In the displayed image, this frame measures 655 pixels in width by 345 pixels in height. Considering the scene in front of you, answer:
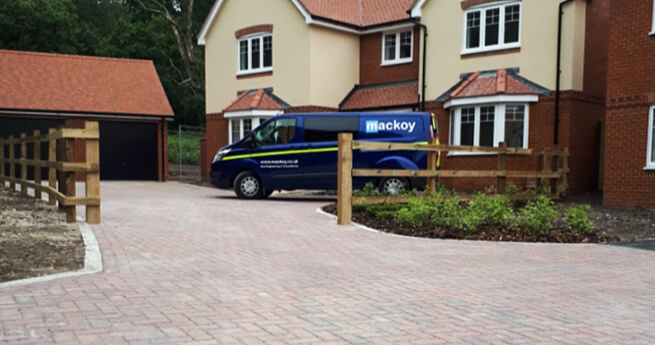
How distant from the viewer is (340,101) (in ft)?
72.2

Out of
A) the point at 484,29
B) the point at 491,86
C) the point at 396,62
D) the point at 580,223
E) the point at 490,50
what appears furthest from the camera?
the point at 396,62

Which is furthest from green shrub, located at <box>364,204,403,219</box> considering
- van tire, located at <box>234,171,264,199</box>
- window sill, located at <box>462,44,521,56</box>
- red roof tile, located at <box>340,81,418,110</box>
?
red roof tile, located at <box>340,81,418,110</box>

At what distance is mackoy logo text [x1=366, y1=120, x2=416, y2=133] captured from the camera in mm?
14406

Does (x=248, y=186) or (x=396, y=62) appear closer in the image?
(x=248, y=186)

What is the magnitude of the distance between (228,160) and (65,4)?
122ft

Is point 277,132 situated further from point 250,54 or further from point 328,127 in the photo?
point 250,54

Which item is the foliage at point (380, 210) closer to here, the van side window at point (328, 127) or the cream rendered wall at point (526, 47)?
the van side window at point (328, 127)

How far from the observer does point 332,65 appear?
2152cm

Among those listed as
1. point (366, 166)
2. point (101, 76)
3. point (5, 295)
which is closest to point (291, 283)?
point (5, 295)

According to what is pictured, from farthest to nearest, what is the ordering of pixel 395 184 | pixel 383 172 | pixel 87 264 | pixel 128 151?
pixel 128 151 < pixel 395 184 < pixel 383 172 < pixel 87 264

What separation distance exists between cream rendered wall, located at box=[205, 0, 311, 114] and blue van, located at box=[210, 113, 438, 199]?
609 cm

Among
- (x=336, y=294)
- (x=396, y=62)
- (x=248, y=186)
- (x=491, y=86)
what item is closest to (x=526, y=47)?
(x=491, y=86)

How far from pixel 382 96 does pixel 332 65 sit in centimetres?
226

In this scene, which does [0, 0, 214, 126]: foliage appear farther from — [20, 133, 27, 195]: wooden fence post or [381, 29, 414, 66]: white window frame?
[20, 133, 27, 195]: wooden fence post
